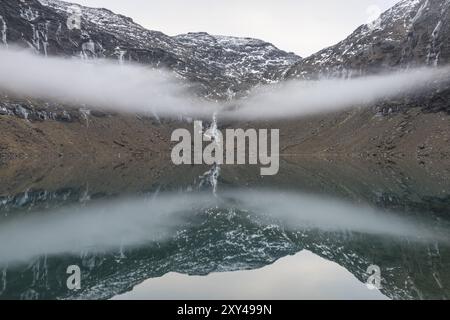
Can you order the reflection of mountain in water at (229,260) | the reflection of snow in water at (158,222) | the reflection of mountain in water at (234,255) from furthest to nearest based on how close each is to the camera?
the reflection of snow in water at (158,222) < the reflection of mountain in water at (234,255) < the reflection of mountain in water at (229,260)

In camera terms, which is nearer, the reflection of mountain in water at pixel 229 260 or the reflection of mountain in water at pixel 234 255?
the reflection of mountain in water at pixel 229 260

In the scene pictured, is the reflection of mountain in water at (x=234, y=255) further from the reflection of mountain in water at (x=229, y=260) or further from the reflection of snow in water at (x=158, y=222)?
the reflection of snow in water at (x=158, y=222)

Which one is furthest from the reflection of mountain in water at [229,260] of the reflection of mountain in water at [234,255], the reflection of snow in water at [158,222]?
the reflection of snow in water at [158,222]

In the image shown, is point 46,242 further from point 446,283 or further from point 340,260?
point 446,283

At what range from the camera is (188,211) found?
6800cm

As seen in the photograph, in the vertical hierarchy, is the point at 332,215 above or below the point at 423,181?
below

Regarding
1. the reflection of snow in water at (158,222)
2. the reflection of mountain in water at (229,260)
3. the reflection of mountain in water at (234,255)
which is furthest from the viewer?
the reflection of snow in water at (158,222)

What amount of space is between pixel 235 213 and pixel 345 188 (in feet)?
102

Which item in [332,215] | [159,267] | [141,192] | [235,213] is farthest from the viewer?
[141,192]

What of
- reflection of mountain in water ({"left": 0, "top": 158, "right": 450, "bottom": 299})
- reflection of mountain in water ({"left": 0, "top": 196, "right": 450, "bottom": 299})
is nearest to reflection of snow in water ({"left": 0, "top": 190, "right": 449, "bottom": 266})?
reflection of mountain in water ({"left": 0, "top": 158, "right": 450, "bottom": 299})

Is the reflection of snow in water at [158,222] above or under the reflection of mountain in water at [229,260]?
above

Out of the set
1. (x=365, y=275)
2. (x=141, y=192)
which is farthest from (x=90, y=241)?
(x=141, y=192)

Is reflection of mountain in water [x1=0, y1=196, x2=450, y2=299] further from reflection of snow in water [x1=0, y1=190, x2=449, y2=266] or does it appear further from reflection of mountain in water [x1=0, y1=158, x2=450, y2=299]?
reflection of snow in water [x1=0, y1=190, x2=449, y2=266]
